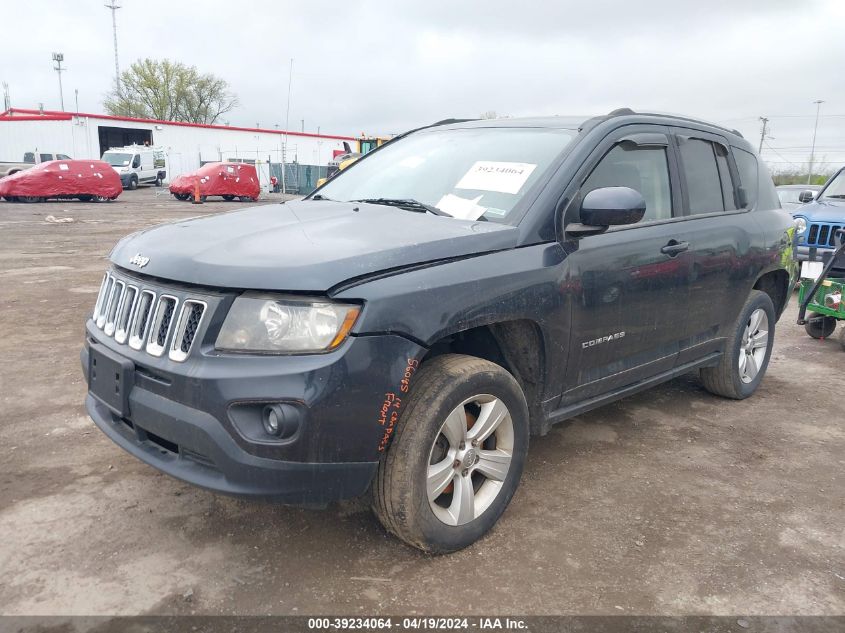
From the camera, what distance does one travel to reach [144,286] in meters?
2.61

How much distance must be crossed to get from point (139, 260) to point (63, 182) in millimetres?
26459

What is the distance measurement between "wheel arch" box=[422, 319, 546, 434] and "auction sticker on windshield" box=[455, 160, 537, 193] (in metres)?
0.67

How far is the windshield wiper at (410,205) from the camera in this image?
10.3 feet

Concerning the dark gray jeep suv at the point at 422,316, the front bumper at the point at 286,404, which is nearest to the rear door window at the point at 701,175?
the dark gray jeep suv at the point at 422,316

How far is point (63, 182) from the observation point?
2545cm

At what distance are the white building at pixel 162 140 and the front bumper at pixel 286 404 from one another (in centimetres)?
3881

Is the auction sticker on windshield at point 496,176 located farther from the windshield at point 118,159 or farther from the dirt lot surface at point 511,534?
the windshield at point 118,159

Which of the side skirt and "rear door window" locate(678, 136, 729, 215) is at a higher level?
"rear door window" locate(678, 136, 729, 215)

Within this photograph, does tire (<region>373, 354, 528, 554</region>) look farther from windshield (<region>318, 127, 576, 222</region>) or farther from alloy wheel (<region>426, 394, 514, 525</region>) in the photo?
windshield (<region>318, 127, 576, 222</region>)

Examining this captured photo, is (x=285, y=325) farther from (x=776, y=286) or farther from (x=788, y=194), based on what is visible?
(x=788, y=194)

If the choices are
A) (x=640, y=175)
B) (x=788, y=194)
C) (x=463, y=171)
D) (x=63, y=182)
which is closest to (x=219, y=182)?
(x=63, y=182)

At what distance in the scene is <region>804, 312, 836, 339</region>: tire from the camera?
6.61 m

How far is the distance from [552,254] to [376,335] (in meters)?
1.03

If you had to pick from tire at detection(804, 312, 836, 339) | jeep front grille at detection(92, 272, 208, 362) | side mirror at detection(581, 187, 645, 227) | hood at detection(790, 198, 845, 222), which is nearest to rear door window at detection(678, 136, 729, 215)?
side mirror at detection(581, 187, 645, 227)
